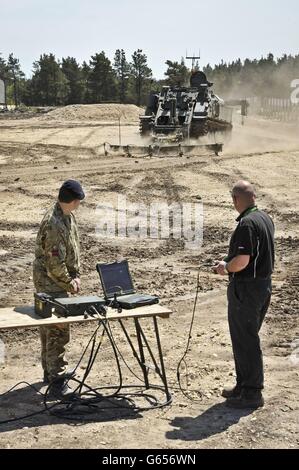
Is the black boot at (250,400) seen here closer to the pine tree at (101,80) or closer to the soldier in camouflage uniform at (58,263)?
the soldier in camouflage uniform at (58,263)

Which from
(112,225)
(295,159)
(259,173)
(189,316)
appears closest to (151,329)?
(189,316)

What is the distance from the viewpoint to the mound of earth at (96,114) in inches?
1959

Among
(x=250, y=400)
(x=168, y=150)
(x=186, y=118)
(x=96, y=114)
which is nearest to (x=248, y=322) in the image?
(x=250, y=400)

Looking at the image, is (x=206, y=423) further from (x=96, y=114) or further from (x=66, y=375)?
(x=96, y=114)

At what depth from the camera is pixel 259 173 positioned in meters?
22.6

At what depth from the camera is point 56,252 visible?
6.26 m

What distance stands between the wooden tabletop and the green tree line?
54580 mm

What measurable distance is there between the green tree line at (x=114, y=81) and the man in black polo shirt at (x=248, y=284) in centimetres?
5441

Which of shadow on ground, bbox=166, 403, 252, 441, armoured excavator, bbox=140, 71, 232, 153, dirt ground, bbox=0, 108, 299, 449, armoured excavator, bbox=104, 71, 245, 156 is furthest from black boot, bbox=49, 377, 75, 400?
armoured excavator, bbox=140, 71, 232, 153

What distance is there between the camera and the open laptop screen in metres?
6.31

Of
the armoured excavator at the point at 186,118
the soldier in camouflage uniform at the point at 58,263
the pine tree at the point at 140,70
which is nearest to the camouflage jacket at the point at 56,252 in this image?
the soldier in camouflage uniform at the point at 58,263

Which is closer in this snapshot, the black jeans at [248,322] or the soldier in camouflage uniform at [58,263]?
the black jeans at [248,322]

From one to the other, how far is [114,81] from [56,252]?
6962 centimetres

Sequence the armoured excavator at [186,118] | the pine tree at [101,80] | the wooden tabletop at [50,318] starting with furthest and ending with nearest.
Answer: the pine tree at [101,80]
the armoured excavator at [186,118]
the wooden tabletop at [50,318]
